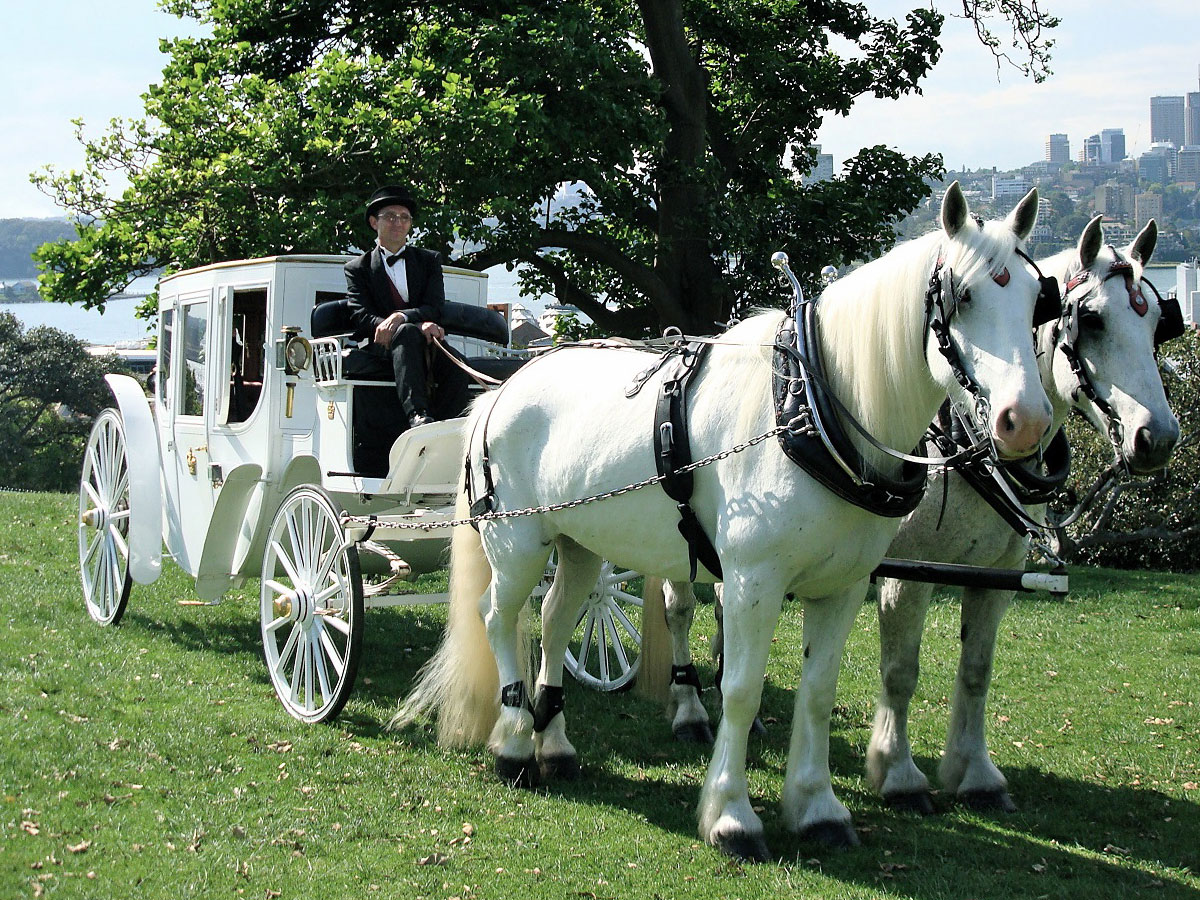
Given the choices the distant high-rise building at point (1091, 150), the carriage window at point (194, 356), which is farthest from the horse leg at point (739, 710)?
the distant high-rise building at point (1091, 150)

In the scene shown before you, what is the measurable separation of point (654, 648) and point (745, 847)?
2.55 meters

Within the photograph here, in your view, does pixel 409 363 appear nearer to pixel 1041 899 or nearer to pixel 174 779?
pixel 174 779

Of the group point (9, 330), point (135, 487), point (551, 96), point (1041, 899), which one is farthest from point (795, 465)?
point (9, 330)

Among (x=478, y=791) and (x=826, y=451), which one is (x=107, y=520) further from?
(x=826, y=451)

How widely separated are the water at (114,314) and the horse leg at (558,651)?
3.75m

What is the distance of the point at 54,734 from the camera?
5875 millimetres

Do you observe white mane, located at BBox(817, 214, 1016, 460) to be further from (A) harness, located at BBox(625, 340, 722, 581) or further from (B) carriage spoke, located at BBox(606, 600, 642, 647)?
(B) carriage spoke, located at BBox(606, 600, 642, 647)

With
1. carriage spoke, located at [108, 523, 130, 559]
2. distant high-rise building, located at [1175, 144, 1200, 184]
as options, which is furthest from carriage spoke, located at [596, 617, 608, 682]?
distant high-rise building, located at [1175, 144, 1200, 184]

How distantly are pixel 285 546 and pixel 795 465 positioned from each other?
4.16 m

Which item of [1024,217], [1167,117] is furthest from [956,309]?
[1167,117]

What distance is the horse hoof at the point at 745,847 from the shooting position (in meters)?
4.60

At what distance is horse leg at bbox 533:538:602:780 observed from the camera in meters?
5.77

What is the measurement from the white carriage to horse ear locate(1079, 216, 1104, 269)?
10.3ft

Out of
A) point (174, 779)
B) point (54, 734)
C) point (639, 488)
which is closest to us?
point (639, 488)
